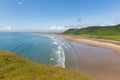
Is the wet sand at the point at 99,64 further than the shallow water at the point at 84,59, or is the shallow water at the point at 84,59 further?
the shallow water at the point at 84,59

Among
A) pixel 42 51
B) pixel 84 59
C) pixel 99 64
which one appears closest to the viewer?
pixel 99 64

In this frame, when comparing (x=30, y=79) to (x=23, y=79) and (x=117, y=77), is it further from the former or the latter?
(x=117, y=77)

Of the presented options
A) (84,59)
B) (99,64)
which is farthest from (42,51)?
(99,64)

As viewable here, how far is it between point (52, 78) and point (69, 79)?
1428 millimetres

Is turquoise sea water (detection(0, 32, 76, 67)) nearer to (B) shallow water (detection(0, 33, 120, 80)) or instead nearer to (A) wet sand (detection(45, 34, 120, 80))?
(B) shallow water (detection(0, 33, 120, 80))

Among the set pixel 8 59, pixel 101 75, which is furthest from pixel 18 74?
pixel 101 75

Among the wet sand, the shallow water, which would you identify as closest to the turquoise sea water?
the shallow water

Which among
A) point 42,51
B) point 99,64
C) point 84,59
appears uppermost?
point 99,64

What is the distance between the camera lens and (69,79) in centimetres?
1235

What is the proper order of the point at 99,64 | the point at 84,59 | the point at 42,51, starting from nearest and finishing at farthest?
the point at 99,64 → the point at 84,59 → the point at 42,51

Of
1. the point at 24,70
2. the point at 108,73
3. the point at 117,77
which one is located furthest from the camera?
the point at 108,73

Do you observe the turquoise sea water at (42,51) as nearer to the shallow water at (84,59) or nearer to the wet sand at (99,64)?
the shallow water at (84,59)

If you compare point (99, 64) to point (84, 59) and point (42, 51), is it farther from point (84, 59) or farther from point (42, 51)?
point (42, 51)

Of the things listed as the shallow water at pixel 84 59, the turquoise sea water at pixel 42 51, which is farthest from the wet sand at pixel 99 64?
the turquoise sea water at pixel 42 51
